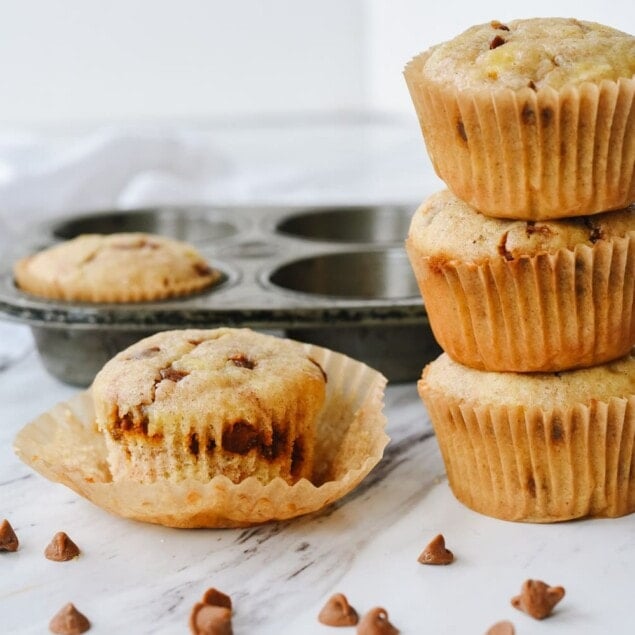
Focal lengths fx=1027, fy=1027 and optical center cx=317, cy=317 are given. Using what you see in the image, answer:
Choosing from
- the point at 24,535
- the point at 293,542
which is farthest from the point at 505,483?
the point at 24,535

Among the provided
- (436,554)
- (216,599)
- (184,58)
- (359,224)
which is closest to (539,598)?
(436,554)

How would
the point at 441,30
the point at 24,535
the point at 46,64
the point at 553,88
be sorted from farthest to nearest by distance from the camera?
1. the point at 46,64
2. the point at 441,30
3. the point at 24,535
4. the point at 553,88

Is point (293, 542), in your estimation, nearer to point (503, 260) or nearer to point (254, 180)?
point (503, 260)

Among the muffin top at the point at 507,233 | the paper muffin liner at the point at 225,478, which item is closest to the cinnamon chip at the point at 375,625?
the paper muffin liner at the point at 225,478

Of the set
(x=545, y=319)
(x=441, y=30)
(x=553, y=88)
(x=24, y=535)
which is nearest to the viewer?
(x=553, y=88)

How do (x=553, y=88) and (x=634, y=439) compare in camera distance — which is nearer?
(x=553, y=88)

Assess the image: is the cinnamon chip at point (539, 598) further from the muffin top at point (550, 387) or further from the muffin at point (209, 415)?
the muffin at point (209, 415)

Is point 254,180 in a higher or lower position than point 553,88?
lower

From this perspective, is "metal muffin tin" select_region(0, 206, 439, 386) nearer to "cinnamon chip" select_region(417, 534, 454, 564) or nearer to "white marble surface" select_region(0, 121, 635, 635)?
"white marble surface" select_region(0, 121, 635, 635)
